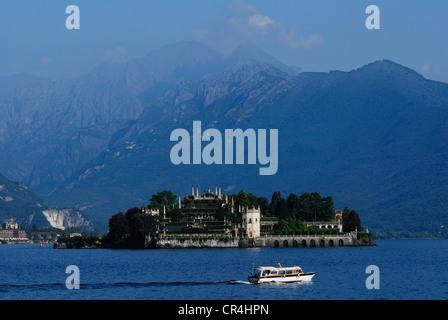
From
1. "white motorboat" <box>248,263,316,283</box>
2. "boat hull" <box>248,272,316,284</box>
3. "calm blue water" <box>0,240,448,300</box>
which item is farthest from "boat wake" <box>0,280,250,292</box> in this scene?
"white motorboat" <box>248,263,316,283</box>

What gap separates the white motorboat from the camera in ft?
374

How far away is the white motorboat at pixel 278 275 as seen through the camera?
113875mm

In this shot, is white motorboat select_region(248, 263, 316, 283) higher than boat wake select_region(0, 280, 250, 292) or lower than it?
higher

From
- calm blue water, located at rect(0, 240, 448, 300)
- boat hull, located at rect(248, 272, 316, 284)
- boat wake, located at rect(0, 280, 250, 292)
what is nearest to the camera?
calm blue water, located at rect(0, 240, 448, 300)

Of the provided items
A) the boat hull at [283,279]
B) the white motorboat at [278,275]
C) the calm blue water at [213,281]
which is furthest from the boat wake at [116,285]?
the white motorboat at [278,275]

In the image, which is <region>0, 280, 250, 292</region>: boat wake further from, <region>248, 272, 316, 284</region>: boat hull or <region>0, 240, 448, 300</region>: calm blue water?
<region>248, 272, 316, 284</region>: boat hull

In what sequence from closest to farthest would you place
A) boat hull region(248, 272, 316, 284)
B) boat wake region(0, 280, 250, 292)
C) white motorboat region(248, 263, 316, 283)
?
boat wake region(0, 280, 250, 292) < boat hull region(248, 272, 316, 284) < white motorboat region(248, 263, 316, 283)

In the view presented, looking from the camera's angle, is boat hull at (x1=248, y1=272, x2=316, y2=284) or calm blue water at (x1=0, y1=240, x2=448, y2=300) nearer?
calm blue water at (x1=0, y1=240, x2=448, y2=300)
